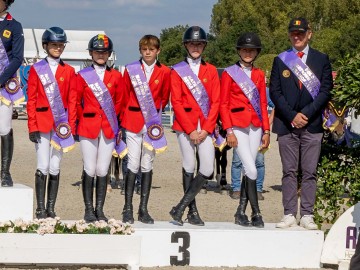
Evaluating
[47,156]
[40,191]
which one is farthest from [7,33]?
[40,191]

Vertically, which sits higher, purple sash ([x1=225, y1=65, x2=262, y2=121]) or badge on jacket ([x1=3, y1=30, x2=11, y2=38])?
badge on jacket ([x1=3, y1=30, x2=11, y2=38])

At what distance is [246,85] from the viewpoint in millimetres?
9734

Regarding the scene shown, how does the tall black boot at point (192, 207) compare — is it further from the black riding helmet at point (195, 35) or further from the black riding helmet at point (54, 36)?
the black riding helmet at point (54, 36)

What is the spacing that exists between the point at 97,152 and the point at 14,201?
48.6 inches

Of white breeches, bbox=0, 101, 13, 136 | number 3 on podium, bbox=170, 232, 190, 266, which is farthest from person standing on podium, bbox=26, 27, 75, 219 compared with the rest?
number 3 on podium, bbox=170, 232, 190, 266

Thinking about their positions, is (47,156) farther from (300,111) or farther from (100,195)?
(300,111)

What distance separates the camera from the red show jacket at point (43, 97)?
32.9 feet

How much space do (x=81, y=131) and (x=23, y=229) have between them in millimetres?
1313

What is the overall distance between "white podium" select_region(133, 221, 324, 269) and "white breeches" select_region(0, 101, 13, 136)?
6.87 ft

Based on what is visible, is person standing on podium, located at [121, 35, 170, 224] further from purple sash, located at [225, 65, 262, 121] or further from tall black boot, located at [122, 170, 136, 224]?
purple sash, located at [225, 65, 262, 121]

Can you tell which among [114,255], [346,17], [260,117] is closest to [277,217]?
[260,117]

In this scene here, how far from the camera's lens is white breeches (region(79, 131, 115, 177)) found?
9930 millimetres

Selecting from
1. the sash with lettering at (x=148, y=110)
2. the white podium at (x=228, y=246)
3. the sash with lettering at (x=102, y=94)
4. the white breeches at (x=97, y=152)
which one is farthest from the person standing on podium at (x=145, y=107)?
the white podium at (x=228, y=246)

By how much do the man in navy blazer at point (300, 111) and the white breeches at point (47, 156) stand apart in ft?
7.47
